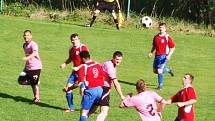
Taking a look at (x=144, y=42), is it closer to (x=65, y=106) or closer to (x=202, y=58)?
(x=202, y=58)

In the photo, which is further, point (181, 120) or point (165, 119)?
point (165, 119)

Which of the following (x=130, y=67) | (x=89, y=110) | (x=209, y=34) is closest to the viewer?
(x=89, y=110)

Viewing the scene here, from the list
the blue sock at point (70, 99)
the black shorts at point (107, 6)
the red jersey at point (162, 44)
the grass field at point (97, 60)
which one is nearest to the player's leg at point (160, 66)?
the red jersey at point (162, 44)

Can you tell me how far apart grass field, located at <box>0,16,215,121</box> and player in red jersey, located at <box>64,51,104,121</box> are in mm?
1584

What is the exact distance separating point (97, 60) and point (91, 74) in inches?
388

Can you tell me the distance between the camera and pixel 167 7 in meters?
32.6

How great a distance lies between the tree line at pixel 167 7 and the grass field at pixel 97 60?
2.96 meters

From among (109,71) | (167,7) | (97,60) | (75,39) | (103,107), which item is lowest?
(97,60)

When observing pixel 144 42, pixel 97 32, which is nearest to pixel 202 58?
pixel 144 42

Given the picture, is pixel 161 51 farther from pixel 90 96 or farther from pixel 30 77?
pixel 90 96

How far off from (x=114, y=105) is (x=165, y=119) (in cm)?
172

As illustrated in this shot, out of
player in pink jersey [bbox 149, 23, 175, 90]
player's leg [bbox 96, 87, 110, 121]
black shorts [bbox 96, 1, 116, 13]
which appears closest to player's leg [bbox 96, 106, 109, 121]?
player's leg [bbox 96, 87, 110, 121]

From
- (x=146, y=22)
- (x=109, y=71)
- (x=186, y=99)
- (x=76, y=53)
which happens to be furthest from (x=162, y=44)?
(x=146, y=22)

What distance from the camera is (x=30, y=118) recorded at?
529 inches
